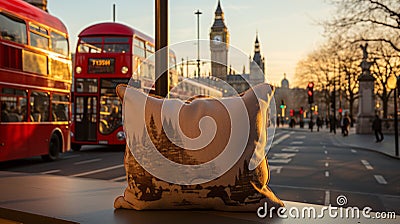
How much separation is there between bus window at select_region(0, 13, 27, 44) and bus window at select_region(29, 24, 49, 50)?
1.32 ft

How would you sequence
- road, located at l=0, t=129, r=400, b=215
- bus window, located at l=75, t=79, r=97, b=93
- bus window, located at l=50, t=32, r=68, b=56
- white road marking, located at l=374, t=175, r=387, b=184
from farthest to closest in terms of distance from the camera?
bus window, located at l=75, t=79, r=97, b=93 → bus window, located at l=50, t=32, r=68, b=56 → white road marking, located at l=374, t=175, r=387, b=184 → road, located at l=0, t=129, r=400, b=215

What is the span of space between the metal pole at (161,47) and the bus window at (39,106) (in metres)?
10.9

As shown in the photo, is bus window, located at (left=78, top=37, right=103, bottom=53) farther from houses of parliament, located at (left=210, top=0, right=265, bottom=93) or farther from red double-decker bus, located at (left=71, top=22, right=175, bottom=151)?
houses of parliament, located at (left=210, top=0, right=265, bottom=93)

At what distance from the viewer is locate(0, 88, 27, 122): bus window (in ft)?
41.0

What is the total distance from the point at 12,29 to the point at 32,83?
1.78 meters

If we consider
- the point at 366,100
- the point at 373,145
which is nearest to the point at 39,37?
the point at 373,145

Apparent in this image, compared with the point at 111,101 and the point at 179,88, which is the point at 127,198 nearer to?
the point at 179,88

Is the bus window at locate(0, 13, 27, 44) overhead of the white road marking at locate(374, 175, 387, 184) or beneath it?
overhead

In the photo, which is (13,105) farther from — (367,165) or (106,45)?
(367,165)

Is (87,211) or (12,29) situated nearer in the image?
(87,211)

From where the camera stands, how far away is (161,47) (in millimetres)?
3842

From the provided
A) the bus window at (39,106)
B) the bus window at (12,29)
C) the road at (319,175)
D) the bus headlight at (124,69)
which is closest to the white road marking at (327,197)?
the road at (319,175)

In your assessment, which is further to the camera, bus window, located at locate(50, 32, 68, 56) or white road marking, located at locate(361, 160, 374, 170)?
bus window, located at locate(50, 32, 68, 56)

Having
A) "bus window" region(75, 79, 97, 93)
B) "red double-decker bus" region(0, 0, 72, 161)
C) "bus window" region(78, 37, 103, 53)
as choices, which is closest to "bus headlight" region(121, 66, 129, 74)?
"bus window" region(78, 37, 103, 53)
